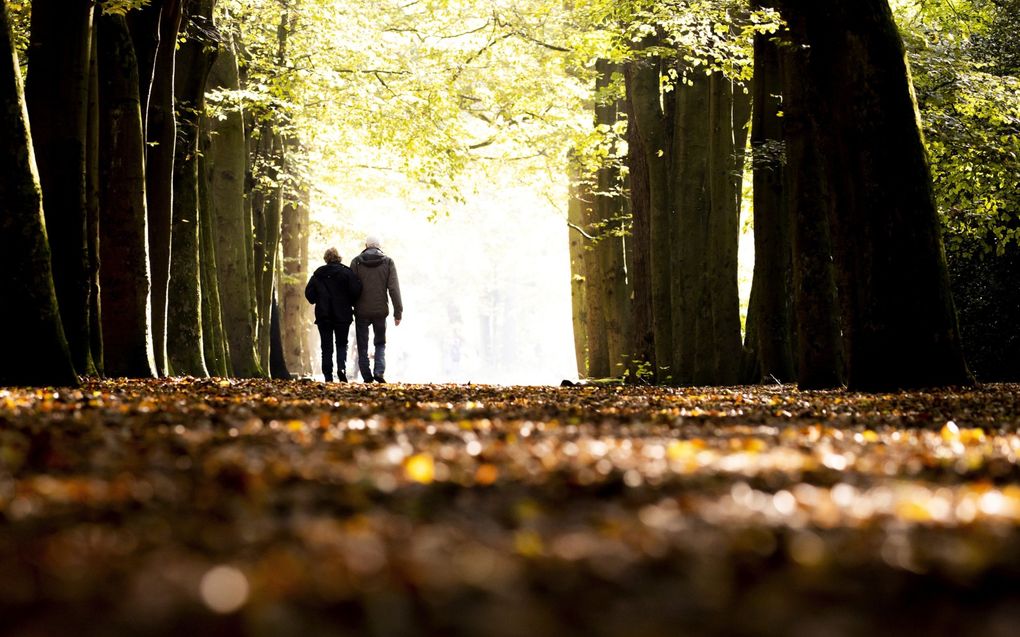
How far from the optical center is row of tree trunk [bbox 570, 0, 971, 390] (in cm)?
1117

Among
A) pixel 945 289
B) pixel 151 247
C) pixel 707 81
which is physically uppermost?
pixel 707 81

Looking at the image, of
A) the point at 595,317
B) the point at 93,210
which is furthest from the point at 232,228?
the point at 93,210

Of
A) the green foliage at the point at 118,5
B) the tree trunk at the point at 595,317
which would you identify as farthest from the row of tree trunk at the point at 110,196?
the tree trunk at the point at 595,317

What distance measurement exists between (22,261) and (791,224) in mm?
8231

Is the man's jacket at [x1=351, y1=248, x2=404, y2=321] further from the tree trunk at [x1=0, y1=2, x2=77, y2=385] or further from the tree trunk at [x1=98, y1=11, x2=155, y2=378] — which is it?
the tree trunk at [x1=0, y1=2, x2=77, y2=385]

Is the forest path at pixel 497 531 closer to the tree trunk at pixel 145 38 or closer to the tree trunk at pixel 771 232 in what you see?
the tree trunk at pixel 145 38

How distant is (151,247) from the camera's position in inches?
559

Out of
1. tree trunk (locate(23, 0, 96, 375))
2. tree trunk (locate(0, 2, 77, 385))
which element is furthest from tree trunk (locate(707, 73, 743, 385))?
tree trunk (locate(0, 2, 77, 385))

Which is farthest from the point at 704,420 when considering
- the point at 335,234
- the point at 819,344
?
the point at 335,234

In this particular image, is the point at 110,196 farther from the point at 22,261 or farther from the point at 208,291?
the point at 208,291

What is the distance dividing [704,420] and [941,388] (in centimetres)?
442

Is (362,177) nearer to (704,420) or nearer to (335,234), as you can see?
(335,234)

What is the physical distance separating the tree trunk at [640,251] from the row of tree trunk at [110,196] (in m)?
6.50

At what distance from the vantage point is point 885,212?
11125 millimetres
